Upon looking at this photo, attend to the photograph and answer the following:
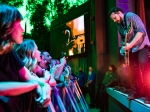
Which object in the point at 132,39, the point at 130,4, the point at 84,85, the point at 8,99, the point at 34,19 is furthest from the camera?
the point at 34,19

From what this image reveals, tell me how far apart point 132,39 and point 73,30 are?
47.2ft

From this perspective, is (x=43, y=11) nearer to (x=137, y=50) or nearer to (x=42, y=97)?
(x=137, y=50)

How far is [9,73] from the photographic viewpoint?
1.40 metres

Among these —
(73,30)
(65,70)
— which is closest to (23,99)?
(65,70)

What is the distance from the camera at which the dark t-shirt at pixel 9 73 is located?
129 cm

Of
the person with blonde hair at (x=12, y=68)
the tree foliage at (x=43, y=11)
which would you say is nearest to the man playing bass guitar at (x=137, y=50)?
the person with blonde hair at (x=12, y=68)

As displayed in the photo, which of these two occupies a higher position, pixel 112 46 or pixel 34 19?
pixel 34 19

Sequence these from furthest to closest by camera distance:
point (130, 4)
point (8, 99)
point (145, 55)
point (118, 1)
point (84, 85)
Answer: point (84, 85) → point (118, 1) → point (130, 4) → point (145, 55) → point (8, 99)

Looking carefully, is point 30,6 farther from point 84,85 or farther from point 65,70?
point 65,70

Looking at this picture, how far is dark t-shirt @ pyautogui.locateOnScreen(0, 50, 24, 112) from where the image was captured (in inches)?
50.9

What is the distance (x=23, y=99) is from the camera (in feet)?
4.62

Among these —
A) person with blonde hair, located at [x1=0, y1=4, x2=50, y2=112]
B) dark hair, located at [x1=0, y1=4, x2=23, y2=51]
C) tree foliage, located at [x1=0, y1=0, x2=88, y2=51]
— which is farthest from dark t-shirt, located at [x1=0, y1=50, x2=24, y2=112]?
tree foliage, located at [x1=0, y1=0, x2=88, y2=51]

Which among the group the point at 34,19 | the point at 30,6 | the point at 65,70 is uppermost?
the point at 30,6

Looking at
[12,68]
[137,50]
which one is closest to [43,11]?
[137,50]
